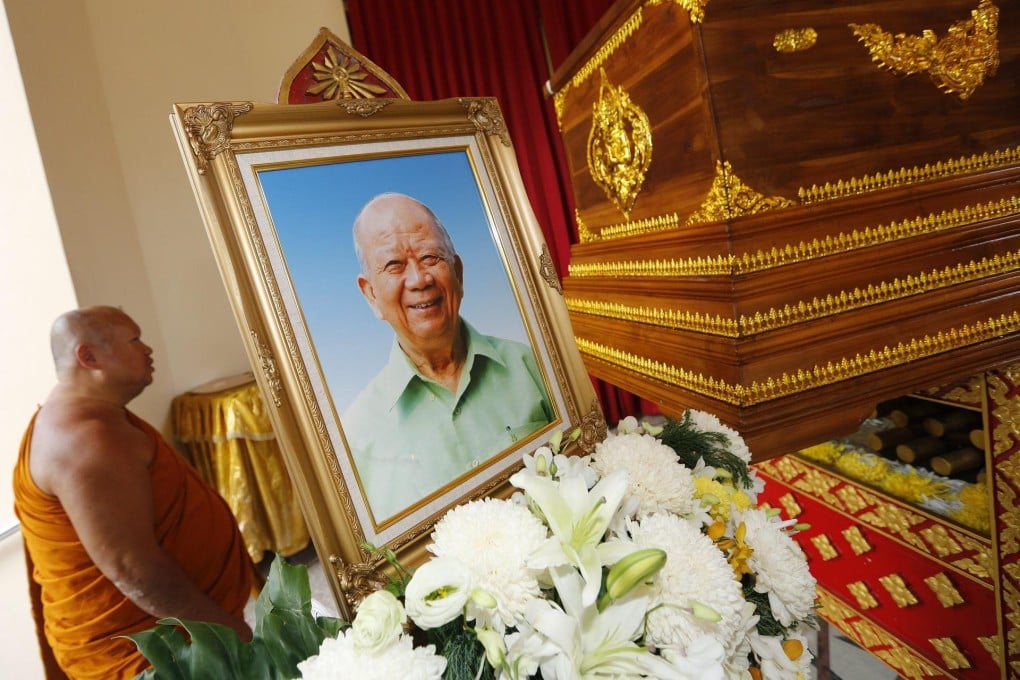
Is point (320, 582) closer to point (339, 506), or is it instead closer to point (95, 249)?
point (95, 249)

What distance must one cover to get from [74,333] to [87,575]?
1.85ft

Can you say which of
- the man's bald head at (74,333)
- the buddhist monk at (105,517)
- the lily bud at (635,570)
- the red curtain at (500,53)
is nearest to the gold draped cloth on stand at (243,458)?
Answer: the buddhist monk at (105,517)

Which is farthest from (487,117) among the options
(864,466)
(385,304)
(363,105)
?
(864,466)

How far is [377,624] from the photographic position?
0.36 m

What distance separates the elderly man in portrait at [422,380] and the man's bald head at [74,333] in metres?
1.01

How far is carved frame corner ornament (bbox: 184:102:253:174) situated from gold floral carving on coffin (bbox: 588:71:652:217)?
2.51 feet

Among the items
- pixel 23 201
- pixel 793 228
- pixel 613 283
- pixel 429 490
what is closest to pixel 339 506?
pixel 429 490

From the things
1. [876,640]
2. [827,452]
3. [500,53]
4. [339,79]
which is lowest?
[876,640]

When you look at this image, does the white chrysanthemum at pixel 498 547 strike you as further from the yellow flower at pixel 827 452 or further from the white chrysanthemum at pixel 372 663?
the yellow flower at pixel 827 452

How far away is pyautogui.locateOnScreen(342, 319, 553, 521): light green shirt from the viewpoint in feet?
1.70

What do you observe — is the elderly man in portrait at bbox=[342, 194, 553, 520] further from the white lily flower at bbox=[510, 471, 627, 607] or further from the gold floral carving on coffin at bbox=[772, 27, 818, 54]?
the gold floral carving on coffin at bbox=[772, 27, 818, 54]

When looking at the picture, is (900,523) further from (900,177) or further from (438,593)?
(438,593)

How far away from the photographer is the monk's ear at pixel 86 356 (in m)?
1.16

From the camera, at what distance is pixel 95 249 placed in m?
2.19
